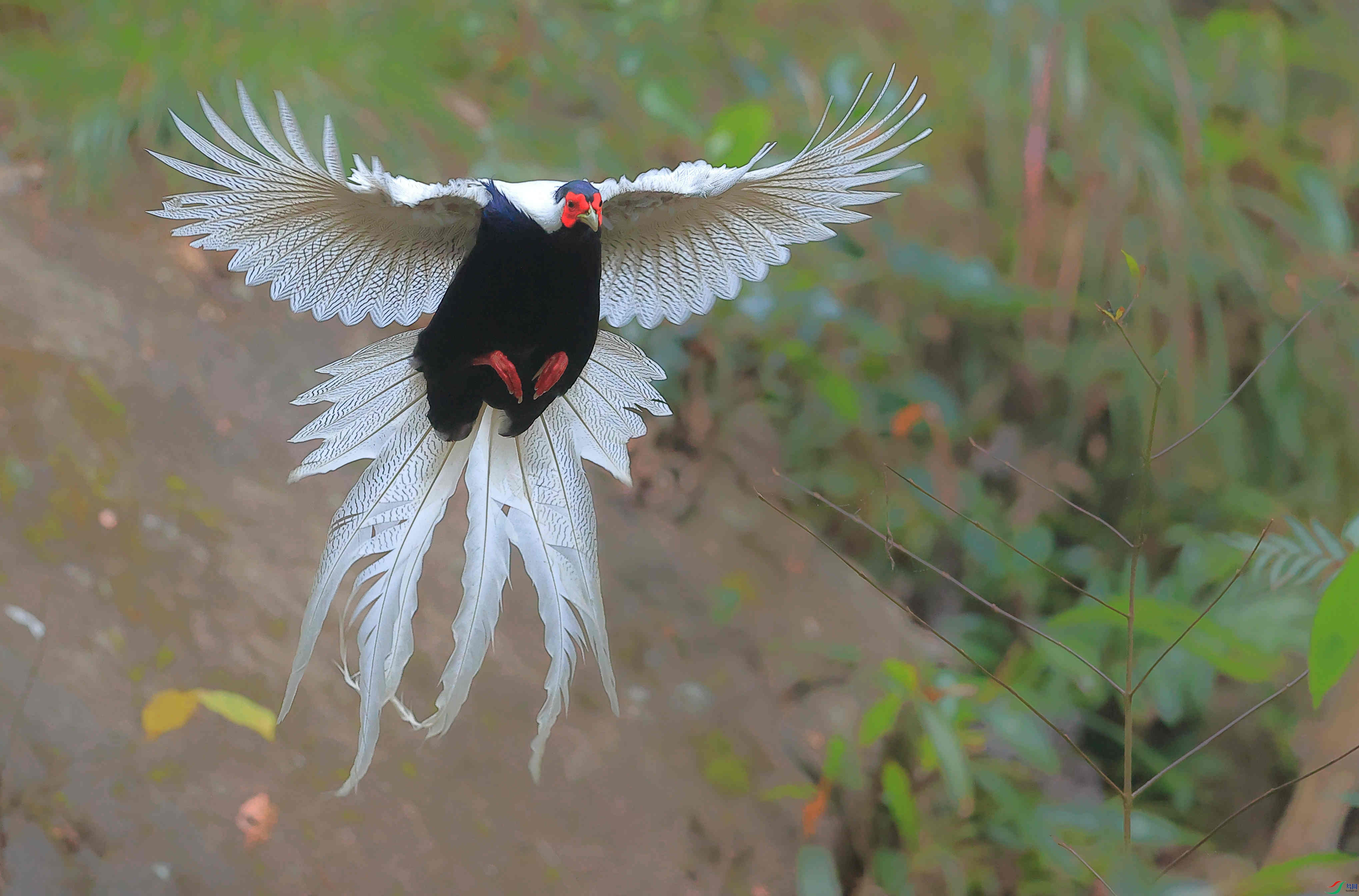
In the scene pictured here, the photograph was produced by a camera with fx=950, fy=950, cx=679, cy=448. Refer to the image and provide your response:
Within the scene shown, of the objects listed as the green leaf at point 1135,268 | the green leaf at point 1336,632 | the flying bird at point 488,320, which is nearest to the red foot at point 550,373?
the flying bird at point 488,320

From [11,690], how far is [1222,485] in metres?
2.17

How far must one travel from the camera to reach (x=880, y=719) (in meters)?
1.37

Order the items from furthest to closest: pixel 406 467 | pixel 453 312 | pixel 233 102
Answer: pixel 233 102, pixel 406 467, pixel 453 312

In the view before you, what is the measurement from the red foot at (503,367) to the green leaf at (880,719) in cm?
81

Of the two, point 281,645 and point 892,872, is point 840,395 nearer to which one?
point 892,872

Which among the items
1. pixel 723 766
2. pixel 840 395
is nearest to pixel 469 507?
pixel 723 766

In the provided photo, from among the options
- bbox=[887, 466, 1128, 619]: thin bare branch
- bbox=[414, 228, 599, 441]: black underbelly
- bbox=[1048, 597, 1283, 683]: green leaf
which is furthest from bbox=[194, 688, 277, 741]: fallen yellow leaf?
bbox=[1048, 597, 1283, 683]: green leaf

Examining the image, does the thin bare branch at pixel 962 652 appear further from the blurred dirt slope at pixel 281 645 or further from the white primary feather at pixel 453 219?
the blurred dirt slope at pixel 281 645

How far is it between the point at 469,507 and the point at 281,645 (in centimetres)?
69

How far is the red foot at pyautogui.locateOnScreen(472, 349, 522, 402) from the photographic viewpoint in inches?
32.1

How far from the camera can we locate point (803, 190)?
33.7 inches

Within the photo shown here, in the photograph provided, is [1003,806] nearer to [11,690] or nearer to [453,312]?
[453,312]

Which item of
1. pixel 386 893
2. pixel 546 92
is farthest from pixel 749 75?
pixel 386 893

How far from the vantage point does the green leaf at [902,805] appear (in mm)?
1412
